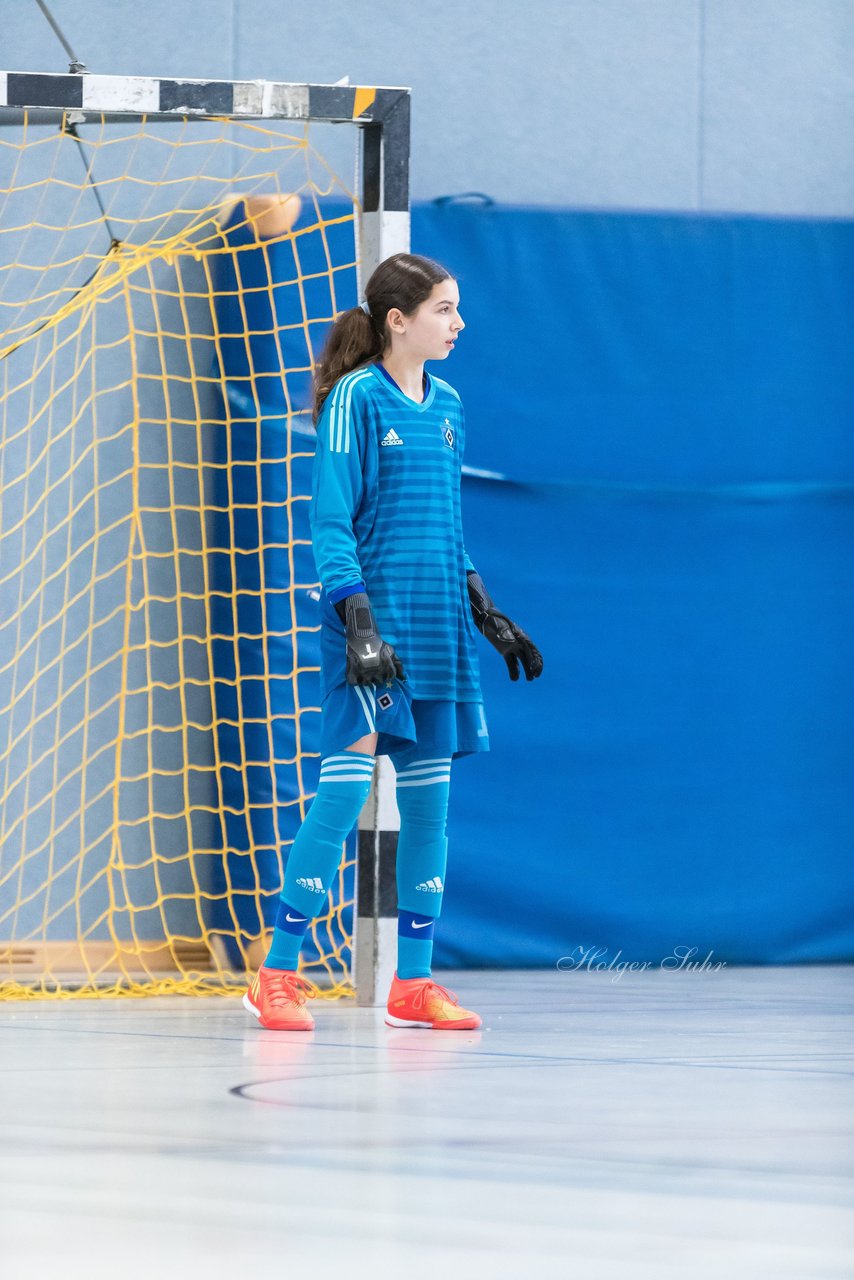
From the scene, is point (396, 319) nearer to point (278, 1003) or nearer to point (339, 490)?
point (339, 490)

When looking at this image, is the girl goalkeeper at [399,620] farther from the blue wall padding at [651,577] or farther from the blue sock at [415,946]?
the blue wall padding at [651,577]

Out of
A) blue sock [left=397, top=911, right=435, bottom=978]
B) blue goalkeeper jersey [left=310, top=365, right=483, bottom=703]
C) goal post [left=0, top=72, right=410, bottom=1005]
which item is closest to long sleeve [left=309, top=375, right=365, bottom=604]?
blue goalkeeper jersey [left=310, top=365, right=483, bottom=703]

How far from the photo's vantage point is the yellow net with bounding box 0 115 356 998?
5.04 meters

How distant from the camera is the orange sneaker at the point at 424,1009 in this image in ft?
11.5

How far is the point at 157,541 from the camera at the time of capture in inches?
205

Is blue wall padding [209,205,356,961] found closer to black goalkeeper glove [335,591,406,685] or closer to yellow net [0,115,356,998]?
yellow net [0,115,356,998]

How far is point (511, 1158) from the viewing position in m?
2.00

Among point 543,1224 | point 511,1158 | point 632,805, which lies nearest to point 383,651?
point 511,1158

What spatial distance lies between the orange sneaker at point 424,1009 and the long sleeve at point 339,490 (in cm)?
74

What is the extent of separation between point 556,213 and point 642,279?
305 millimetres

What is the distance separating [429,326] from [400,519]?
0.37 meters

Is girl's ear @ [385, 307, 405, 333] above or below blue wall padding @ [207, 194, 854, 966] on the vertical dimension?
above

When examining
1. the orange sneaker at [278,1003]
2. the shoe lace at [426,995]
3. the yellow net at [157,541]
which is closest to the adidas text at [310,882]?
the orange sneaker at [278,1003]

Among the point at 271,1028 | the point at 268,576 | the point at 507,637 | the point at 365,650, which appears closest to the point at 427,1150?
the point at 365,650
